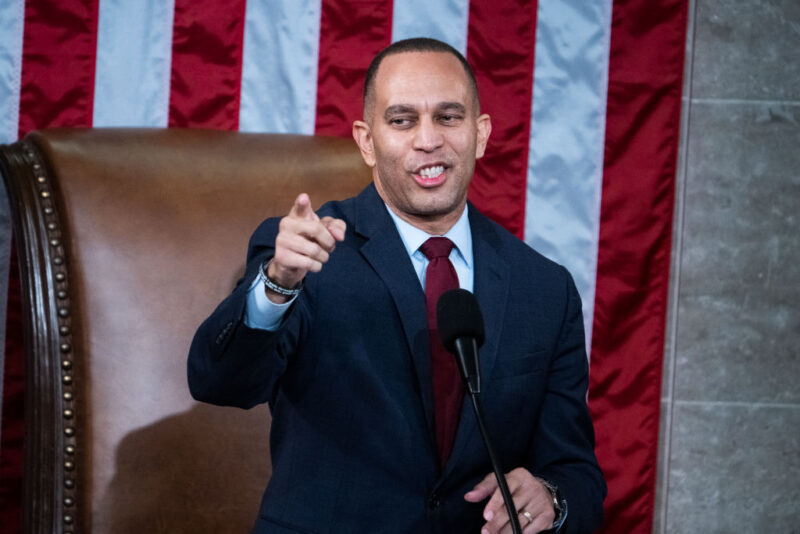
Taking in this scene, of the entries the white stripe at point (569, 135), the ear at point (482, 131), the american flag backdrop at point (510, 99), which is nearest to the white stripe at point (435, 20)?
the american flag backdrop at point (510, 99)

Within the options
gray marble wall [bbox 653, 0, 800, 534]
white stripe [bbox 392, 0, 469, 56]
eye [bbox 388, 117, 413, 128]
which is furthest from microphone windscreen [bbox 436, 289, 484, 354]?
gray marble wall [bbox 653, 0, 800, 534]

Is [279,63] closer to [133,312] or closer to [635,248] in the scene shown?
[133,312]

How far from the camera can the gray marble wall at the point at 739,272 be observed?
221 cm

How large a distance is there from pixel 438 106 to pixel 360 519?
72 cm

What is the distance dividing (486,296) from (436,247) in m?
0.12

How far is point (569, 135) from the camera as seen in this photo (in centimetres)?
215

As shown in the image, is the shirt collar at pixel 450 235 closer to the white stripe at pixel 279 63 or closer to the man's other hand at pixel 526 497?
the man's other hand at pixel 526 497

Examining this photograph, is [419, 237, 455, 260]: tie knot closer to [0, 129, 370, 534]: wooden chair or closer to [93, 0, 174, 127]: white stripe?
[0, 129, 370, 534]: wooden chair

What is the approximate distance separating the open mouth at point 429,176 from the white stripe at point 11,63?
44.0 inches

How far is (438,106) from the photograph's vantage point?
148 centimetres

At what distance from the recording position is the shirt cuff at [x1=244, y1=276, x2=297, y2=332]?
3.75ft

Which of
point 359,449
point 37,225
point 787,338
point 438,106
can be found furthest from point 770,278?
point 37,225

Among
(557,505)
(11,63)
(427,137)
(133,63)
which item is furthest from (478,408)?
(11,63)

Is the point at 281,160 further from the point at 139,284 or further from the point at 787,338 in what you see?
the point at 787,338
